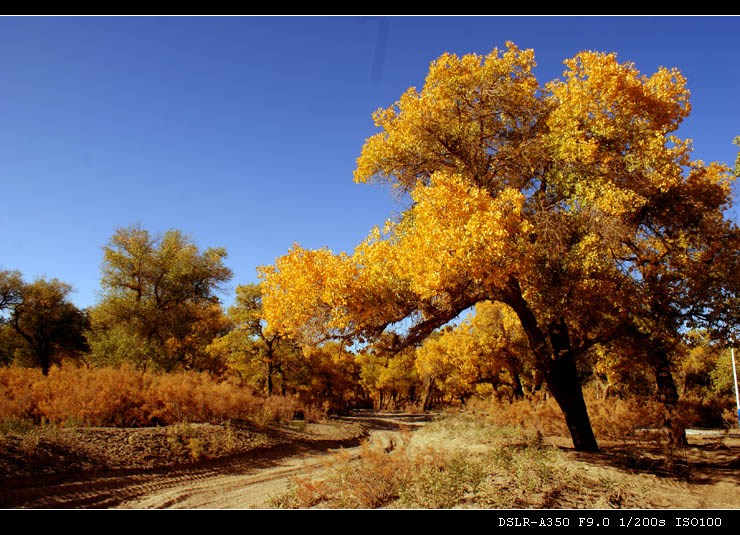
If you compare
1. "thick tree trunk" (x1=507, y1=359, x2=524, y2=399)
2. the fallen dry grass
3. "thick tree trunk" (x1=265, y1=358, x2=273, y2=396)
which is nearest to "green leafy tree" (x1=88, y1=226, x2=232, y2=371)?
"thick tree trunk" (x1=265, y1=358, x2=273, y2=396)

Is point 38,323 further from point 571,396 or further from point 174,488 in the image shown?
point 571,396

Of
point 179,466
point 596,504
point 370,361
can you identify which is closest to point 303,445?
point 179,466

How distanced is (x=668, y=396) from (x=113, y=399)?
19.1 meters

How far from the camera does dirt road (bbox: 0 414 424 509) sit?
9352 mm

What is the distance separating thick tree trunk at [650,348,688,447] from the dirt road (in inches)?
407

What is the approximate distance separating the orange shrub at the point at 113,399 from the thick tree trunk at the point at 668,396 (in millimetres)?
15486

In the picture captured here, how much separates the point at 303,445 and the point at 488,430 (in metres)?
8.17

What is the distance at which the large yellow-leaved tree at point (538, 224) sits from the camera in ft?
28.1

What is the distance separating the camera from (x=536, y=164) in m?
11.5

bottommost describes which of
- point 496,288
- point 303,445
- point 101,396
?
point 303,445

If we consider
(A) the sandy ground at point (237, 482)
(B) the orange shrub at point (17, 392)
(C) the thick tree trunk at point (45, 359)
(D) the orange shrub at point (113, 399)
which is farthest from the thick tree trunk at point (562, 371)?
(C) the thick tree trunk at point (45, 359)

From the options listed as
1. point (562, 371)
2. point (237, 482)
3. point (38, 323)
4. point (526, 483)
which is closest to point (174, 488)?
point (237, 482)

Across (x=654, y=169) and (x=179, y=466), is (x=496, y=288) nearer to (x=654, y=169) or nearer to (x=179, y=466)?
(x=654, y=169)

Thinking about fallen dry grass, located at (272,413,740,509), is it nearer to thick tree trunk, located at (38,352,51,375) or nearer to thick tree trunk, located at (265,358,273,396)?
thick tree trunk, located at (265,358,273,396)
